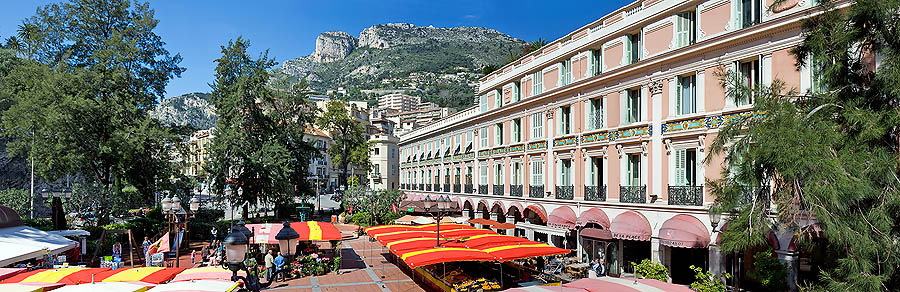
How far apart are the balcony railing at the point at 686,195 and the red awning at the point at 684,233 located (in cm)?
52

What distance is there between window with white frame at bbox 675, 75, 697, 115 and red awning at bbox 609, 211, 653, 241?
453 centimetres

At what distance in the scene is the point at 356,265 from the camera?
26.9m

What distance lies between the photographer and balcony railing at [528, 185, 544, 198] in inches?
1185

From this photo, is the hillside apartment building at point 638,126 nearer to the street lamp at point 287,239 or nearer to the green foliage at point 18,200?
the street lamp at point 287,239

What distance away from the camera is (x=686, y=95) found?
2134 centimetres

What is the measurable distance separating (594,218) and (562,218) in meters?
2.18

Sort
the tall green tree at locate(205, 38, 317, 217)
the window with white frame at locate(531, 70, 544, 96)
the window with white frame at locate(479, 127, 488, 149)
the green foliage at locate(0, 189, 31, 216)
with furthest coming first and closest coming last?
the tall green tree at locate(205, 38, 317, 217) < the green foliage at locate(0, 189, 31, 216) < the window with white frame at locate(479, 127, 488, 149) < the window with white frame at locate(531, 70, 544, 96)

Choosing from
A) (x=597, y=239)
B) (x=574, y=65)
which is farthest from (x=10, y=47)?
(x=597, y=239)

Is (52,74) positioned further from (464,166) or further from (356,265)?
(464,166)

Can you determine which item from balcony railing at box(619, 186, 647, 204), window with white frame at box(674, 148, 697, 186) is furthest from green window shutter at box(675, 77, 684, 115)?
balcony railing at box(619, 186, 647, 204)

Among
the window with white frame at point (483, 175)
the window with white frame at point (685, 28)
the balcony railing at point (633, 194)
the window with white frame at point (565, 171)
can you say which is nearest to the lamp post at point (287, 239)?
the balcony railing at point (633, 194)

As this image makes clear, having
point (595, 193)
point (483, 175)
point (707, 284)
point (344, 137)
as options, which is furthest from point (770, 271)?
point (344, 137)

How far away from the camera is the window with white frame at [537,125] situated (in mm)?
30578

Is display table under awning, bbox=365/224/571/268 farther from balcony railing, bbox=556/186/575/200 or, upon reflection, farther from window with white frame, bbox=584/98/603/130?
window with white frame, bbox=584/98/603/130
